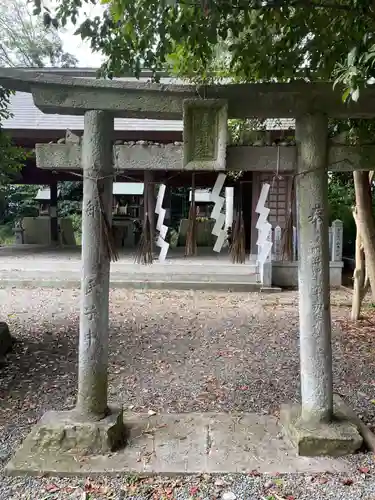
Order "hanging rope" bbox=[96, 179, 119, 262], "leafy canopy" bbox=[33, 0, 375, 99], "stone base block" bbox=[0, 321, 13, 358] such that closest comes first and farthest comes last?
"hanging rope" bbox=[96, 179, 119, 262]
"leafy canopy" bbox=[33, 0, 375, 99]
"stone base block" bbox=[0, 321, 13, 358]

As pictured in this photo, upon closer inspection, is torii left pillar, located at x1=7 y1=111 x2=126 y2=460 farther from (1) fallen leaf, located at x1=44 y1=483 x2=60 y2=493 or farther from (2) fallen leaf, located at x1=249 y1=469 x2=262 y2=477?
(2) fallen leaf, located at x1=249 y1=469 x2=262 y2=477

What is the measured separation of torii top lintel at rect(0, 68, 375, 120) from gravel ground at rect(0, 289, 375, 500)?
244cm

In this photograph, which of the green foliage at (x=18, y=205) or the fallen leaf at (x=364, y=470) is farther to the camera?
the green foliage at (x=18, y=205)

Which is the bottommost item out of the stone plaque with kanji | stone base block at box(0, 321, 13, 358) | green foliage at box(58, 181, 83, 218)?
stone base block at box(0, 321, 13, 358)

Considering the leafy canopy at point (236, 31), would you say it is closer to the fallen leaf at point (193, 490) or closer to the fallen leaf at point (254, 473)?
the fallen leaf at point (254, 473)

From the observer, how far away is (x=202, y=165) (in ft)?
10.6

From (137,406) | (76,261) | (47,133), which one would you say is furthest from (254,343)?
(47,133)

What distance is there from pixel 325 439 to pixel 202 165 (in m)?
2.06

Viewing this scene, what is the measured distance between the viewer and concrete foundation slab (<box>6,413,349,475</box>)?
3.00m

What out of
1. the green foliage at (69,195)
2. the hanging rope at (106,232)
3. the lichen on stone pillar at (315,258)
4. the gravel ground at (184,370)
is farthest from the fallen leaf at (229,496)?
the green foliage at (69,195)

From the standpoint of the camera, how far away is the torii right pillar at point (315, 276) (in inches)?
128

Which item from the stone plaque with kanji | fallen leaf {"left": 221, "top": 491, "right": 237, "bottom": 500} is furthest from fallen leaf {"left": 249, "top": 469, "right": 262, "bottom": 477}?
the stone plaque with kanji

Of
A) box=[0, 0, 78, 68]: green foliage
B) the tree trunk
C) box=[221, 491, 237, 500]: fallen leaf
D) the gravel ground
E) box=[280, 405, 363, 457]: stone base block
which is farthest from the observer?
box=[0, 0, 78, 68]: green foliage

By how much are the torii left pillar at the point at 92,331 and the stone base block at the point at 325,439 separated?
127cm
